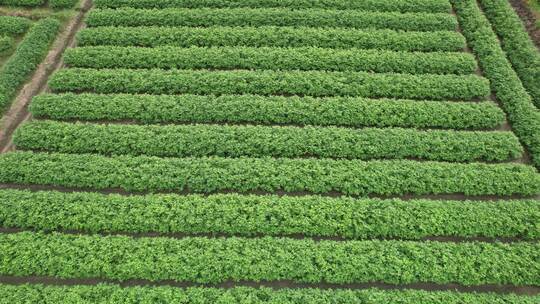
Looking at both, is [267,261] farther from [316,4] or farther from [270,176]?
[316,4]

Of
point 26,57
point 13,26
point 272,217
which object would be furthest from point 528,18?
point 13,26

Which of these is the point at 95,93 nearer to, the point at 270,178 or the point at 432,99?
the point at 270,178

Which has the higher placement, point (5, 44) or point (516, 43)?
point (5, 44)

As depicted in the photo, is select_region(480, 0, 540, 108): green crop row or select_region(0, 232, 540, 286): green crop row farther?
select_region(480, 0, 540, 108): green crop row

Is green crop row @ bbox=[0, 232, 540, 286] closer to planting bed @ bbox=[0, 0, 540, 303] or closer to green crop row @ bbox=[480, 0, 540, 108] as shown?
planting bed @ bbox=[0, 0, 540, 303]

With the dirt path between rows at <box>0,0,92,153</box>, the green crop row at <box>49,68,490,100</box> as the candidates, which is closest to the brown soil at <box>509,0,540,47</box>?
the green crop row at <box>49,68,490,100</box>

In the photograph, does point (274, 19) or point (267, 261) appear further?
point (274, 19)

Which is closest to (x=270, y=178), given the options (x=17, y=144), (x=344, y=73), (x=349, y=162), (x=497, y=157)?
(x=349, y=162)
